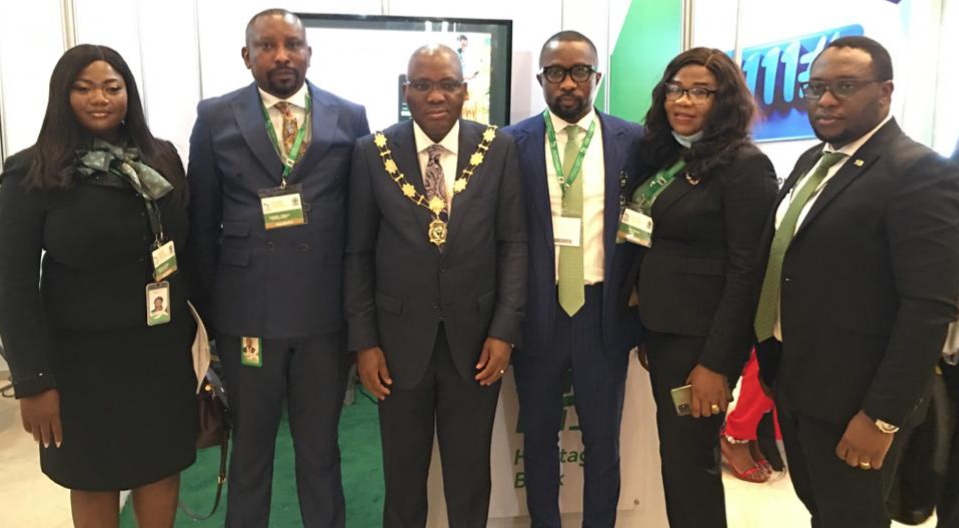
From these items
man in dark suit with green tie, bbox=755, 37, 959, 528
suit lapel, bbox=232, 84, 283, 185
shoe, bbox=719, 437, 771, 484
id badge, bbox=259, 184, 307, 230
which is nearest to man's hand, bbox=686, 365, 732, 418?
man in dark suit with green tie, bbox=755, 37, 959, 528

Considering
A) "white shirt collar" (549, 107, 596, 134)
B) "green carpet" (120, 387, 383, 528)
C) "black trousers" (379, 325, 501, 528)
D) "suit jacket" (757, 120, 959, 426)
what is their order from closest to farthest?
"suit jacket" (757, 120, 959, 426) → "black trousers" (379, 325, 501, 528) → "white shirt collar" (549, 107, 596, 134) → "green carpet" (120, 387, 383, 528)

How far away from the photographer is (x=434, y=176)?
202 cm

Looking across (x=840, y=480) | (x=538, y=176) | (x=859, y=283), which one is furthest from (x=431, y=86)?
(x=840, y=480)

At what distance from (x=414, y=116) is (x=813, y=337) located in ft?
4.16

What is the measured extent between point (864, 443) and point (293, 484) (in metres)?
2.60

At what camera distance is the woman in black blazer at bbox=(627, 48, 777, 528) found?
1853mm

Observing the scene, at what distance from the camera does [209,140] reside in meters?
2.08

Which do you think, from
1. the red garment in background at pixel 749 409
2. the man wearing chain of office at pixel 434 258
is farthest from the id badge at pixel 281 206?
the red garment in background at pixel 749 409

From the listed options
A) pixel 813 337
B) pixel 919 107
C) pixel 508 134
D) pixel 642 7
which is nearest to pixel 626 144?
pixel 508 134

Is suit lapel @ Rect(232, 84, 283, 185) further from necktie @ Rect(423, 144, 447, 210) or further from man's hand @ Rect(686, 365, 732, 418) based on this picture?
man's hand @ Rect(686, 365, 732, 418)

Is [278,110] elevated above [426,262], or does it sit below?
above

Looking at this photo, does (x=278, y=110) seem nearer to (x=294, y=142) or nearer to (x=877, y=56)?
(x=294, y=142)

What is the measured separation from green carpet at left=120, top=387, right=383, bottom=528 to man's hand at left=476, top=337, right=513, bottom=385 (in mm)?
1227

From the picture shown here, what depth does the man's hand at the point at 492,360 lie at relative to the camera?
2008 mm
